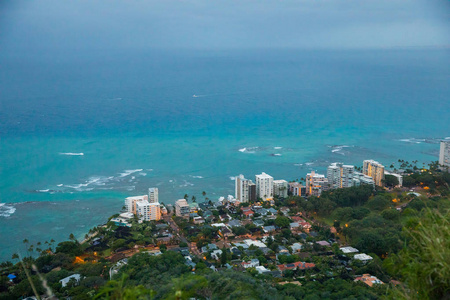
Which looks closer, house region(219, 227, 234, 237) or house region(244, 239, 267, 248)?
house region(244, 239, 267, 248)

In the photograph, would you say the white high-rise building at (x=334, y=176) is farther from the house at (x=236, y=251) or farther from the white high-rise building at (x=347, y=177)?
the house at (x=236, y=251)

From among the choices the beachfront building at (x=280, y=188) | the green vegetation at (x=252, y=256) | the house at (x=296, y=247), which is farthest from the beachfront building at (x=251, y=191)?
the house at (x=296, y=247)

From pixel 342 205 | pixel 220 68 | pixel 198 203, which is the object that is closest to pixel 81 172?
pixel 198 203

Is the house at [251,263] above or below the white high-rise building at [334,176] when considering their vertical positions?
below

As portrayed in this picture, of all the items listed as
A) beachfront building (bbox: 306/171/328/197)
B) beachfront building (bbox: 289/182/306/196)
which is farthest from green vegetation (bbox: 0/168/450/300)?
beachfront building (bbox: 306/171/328/197)

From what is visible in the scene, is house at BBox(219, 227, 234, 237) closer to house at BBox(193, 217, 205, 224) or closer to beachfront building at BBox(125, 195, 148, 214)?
house at BBox(193, 217, 205, 224)

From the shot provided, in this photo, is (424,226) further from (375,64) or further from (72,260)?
(375,64)

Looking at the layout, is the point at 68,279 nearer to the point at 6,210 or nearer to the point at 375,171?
the point at 6,210

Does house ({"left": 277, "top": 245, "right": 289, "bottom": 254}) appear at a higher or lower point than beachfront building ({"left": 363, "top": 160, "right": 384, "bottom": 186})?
lower
